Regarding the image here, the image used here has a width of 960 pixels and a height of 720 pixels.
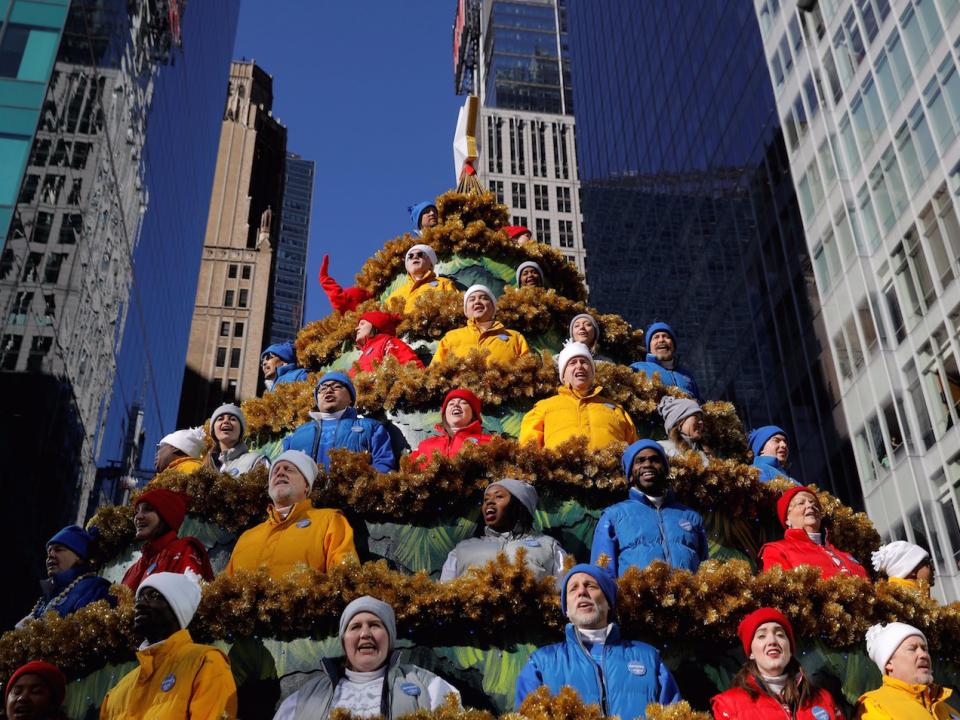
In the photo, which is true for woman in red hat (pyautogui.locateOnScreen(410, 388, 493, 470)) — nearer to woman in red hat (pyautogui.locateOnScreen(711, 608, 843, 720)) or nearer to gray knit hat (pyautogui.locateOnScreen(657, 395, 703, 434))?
gray knit hat (pyautogui.locateOnScreen(657, 395, 703, 434))

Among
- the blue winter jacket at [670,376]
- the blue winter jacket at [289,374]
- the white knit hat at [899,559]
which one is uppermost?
the blue winter jacket at [289,374]

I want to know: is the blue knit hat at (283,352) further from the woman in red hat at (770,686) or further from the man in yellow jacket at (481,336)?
the woman in red hat at (770,686)

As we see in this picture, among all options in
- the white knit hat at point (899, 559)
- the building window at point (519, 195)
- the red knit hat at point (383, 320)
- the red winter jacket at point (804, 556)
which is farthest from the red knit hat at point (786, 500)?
the building window at point (519, 195)

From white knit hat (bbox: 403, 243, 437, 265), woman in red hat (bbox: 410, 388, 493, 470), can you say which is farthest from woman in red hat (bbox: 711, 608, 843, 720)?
white knit hat (bbox: 403, 243, 437, 265)

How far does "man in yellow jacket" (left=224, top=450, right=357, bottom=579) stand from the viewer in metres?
9.17

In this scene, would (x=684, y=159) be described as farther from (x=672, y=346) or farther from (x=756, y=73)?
(x=672, y=346)

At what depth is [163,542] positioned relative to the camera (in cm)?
962

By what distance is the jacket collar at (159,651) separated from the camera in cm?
754

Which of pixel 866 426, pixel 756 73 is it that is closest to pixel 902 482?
pixel 866 426

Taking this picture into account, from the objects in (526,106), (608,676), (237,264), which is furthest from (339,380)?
(526,106)

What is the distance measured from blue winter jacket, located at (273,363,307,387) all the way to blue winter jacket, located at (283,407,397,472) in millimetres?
3955

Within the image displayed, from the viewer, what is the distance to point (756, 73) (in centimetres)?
5091

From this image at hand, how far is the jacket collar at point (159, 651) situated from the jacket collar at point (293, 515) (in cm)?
187

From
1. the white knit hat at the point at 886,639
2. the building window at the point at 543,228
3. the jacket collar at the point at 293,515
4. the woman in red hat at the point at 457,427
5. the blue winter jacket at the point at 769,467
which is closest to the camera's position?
the white knit hat at the point at 886,639
